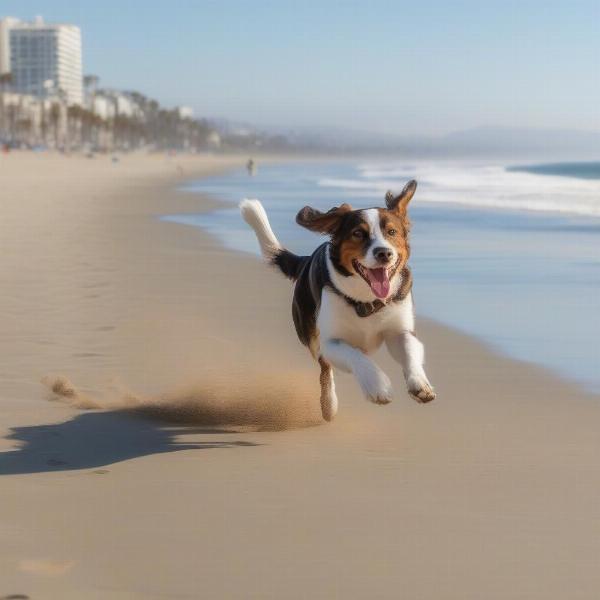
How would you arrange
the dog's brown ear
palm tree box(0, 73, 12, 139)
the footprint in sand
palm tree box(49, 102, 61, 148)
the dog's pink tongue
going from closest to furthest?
1. the footprint in sand
2. the dog's pink tongue
3. the dog's brown ear
4. palm tree box(0, 73, 12, 139)
5. palm tree box(49, 102, 61, 148)

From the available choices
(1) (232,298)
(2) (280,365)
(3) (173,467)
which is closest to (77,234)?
(1) (232,298)

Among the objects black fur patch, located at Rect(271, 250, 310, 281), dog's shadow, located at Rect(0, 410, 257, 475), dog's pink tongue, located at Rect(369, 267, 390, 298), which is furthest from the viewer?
black fur patch, located at Rect(271, 250, 310, 281)

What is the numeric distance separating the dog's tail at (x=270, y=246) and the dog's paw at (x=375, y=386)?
137cm

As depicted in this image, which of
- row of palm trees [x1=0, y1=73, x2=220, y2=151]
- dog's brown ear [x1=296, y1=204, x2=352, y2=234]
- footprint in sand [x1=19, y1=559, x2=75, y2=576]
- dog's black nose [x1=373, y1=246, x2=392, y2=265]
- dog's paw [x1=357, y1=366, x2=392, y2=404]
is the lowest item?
row of palm trees [x1=0, y1=73, x2=220, y2=151]

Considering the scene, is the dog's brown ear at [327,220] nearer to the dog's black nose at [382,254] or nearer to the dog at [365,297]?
the dog at [365,297]

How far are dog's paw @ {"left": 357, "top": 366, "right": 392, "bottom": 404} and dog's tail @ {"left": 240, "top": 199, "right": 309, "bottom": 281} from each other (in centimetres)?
137

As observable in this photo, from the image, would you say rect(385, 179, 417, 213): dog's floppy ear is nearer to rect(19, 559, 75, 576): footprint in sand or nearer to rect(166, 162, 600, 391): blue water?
rect(166, 162, 600, 391): blue water

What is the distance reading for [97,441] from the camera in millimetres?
4883

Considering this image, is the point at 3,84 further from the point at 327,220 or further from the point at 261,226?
the point at 327,220

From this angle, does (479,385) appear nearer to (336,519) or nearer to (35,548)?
(336,519)

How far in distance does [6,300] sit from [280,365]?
10.6ft

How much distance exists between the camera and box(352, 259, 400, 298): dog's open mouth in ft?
15.7

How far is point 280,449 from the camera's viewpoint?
474 cm

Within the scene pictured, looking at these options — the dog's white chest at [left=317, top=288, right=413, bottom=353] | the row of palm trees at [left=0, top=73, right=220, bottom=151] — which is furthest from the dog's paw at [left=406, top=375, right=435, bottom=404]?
the row of palm trees at [left=0, top=73, right=220, bottom=151]
